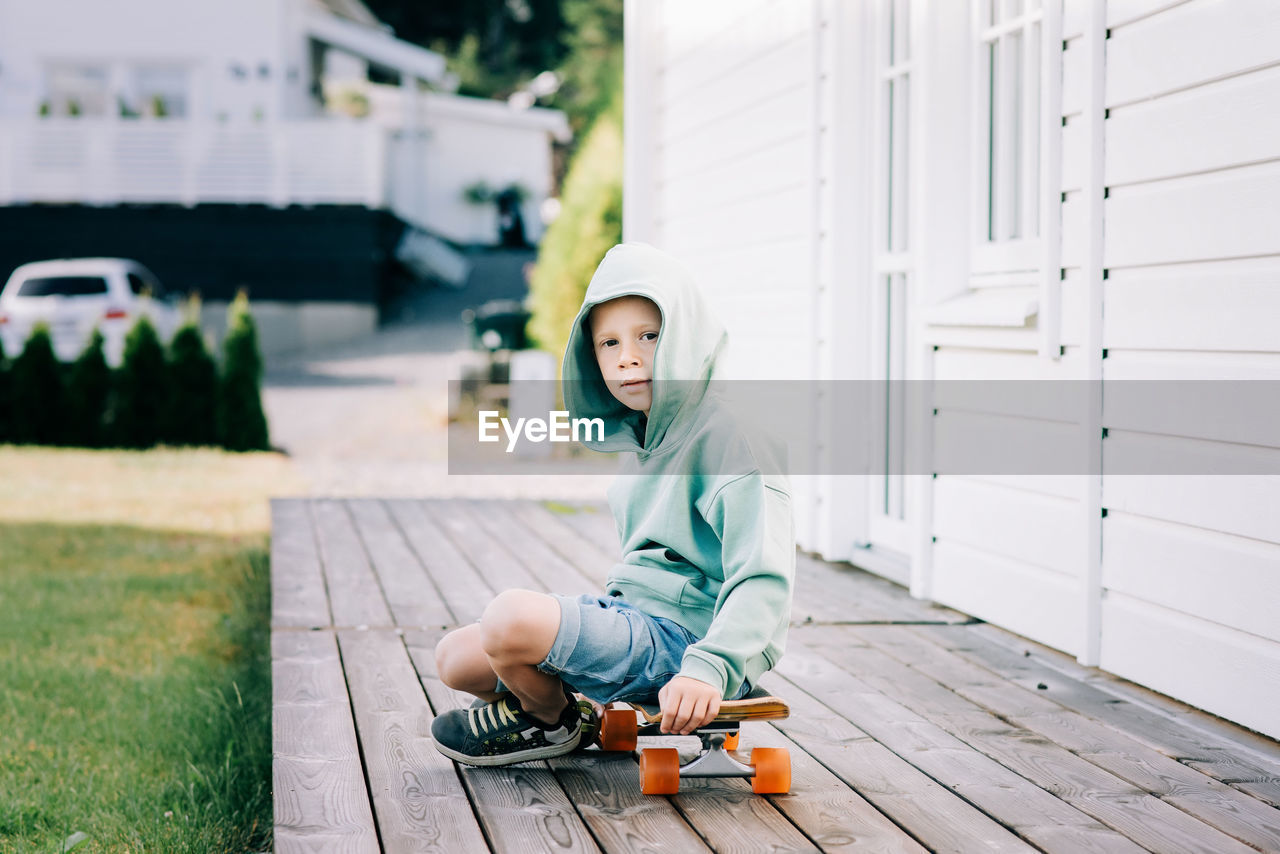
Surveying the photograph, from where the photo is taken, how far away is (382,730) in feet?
9.17

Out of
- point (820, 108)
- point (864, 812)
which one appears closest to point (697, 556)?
point (864, 812)

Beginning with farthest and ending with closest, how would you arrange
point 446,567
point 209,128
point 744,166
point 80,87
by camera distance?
point 80,87 < point 209,128 < point 744,166 < point 446,567

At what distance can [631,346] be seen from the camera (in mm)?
2418

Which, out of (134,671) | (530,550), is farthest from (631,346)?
(530,550)

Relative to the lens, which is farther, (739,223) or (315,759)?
(739,223)

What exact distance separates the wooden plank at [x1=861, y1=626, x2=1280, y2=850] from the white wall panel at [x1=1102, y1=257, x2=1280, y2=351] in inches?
34.6

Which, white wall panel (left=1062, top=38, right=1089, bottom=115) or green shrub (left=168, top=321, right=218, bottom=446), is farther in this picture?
green shrub (left=168, top=321, right=218, bottom=446)

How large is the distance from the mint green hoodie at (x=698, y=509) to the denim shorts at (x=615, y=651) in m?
0.05

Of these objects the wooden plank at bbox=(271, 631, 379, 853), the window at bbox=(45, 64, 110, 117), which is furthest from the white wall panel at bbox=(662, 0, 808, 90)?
the window at bbox=(45, 64, 110, 117)

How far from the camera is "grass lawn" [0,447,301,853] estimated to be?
113 inches

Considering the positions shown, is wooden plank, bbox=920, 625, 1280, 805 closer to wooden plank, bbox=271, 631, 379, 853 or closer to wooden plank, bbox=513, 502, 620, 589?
Result: wooden plank, bbox=513, 502, 620, 589

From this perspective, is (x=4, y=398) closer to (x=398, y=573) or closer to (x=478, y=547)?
(x=478, y=547)

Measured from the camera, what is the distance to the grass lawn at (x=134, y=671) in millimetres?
2879

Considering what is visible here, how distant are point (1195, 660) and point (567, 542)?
2.81m
